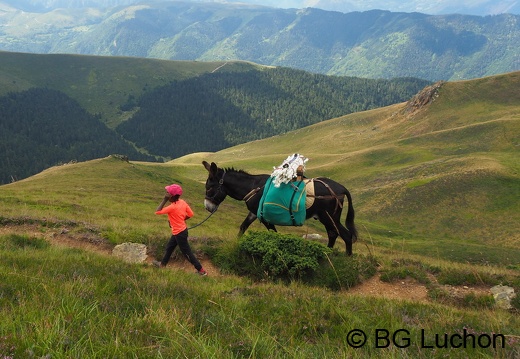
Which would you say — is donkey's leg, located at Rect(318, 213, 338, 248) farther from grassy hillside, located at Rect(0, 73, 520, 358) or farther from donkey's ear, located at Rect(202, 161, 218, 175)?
donkey's ear, located at Rect(202, 161, 218, 175)

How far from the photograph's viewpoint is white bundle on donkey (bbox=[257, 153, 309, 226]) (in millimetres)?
10984

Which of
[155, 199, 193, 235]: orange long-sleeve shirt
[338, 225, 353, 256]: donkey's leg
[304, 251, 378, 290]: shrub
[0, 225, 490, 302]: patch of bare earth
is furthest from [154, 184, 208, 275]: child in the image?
[338, 225, 353, 256]: donkey's leg

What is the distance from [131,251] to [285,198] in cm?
543

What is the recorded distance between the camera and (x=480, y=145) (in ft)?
204

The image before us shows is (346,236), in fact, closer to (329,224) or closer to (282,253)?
(329,224)

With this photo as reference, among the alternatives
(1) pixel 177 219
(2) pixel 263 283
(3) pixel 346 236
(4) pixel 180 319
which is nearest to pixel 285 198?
(3) pixel 346 236

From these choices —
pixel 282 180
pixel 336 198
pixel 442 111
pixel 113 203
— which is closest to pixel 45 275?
pixel 282 180

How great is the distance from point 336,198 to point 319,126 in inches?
4932

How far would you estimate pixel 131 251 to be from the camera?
1158cm

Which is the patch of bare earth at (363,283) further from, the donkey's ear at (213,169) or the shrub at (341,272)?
the donkey's ear at (213,169)

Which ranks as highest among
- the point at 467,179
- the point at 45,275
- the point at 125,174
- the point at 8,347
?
the point at 8,347

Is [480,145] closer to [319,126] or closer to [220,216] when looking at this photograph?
[220,216]

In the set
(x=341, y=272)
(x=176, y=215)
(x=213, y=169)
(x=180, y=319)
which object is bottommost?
(x=341, y=272)

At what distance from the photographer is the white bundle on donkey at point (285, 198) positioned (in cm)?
1098
